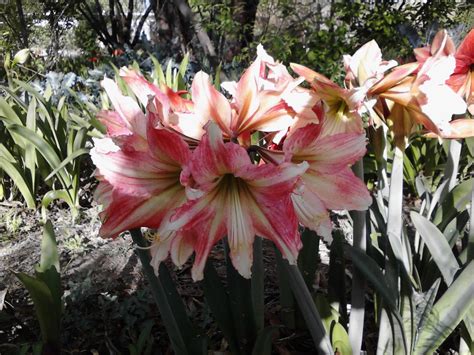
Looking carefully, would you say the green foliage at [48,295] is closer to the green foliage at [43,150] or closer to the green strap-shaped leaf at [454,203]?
the green strap-shaped leaf at [454,203]

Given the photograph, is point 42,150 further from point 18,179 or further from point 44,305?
point 44,305

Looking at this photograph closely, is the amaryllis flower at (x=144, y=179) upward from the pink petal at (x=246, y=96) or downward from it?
downward

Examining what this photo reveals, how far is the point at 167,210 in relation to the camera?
653 millimetres

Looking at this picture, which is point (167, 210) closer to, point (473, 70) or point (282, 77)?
point (282, 77)

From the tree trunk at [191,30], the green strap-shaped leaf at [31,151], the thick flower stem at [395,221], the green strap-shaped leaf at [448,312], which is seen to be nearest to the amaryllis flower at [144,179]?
the thick flower stem at [395,221]

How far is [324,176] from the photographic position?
26.7 inches

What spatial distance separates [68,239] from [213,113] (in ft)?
6.31

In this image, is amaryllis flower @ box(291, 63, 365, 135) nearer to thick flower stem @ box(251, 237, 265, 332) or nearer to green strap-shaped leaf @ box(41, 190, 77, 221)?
thick flower stem @ box(251, 237, 265, 332)

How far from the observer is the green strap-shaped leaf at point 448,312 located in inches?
39.9

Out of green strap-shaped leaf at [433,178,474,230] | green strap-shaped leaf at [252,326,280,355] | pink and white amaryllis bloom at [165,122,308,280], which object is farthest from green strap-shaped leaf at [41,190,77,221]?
pink and white amaryllis bloom at [165,122,308,280]

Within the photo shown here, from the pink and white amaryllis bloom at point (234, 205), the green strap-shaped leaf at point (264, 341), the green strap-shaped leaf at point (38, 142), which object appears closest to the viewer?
the pink and white amaryllis bloom at point (234, 205)

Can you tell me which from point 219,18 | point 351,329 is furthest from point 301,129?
point 219,18

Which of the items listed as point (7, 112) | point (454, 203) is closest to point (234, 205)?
point (454, 203)

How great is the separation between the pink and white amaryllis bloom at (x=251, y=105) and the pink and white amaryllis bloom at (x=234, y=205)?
0.27 ft
